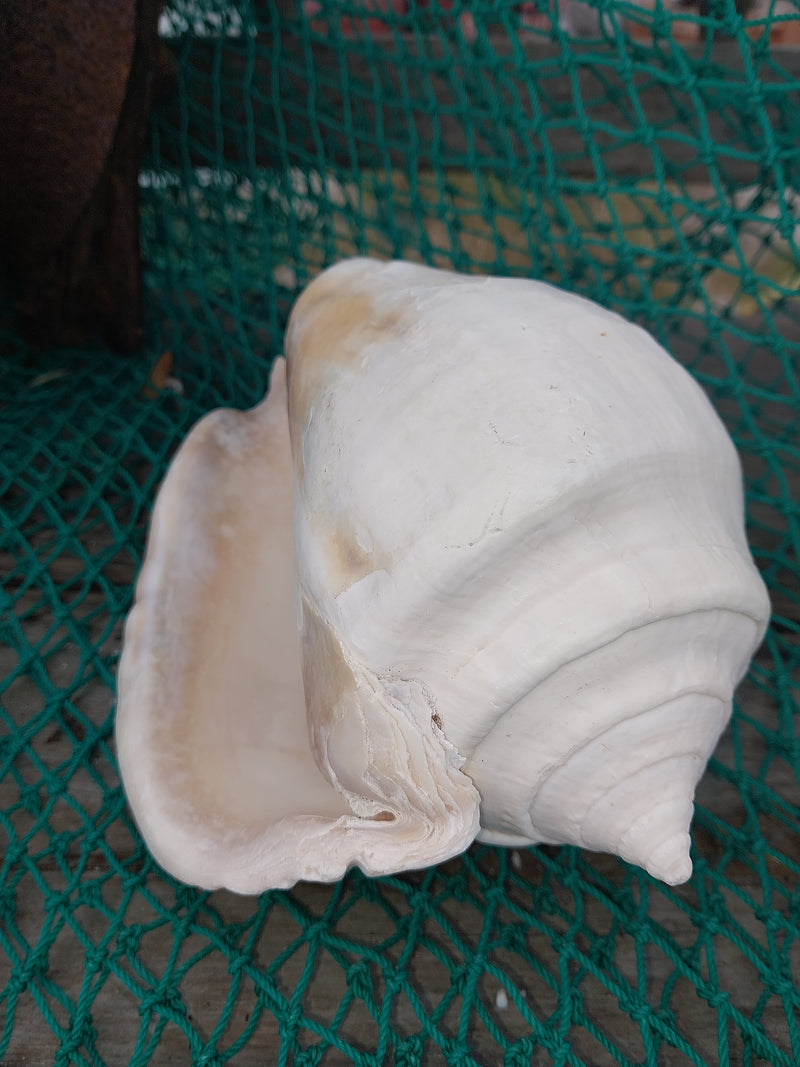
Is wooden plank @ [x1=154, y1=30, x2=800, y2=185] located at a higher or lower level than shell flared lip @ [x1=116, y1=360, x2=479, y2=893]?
higher

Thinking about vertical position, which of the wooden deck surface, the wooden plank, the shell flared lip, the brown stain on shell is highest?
the wooden plank

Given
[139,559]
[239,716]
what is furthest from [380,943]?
[139,559]

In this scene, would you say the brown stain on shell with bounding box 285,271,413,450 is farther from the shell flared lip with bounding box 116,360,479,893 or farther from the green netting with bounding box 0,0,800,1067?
the green netting with bounding box 0,0,800,1067

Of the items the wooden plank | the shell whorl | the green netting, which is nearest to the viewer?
the shell whorl

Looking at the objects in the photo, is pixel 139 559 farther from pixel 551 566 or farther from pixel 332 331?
pixel 551 566

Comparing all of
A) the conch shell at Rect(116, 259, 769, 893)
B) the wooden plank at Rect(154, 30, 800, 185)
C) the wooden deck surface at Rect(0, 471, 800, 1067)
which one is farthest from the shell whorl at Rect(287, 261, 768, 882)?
the wooden plank at Rect(154, 30, 800, 185)

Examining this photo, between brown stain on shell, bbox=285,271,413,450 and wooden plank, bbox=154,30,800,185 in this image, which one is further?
wooden plank, bbox=154,30,800,185

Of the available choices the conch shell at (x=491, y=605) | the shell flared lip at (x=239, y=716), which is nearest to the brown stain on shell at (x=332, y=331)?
the conch shell at (x=491, y=605)

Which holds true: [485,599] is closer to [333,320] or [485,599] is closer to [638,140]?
[333,320]

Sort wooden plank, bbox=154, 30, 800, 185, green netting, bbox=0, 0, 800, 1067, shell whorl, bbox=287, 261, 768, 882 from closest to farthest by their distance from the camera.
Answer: shell whorl, bbox=287, 261, 768, 882 < green netting, bbox=0, 0, 800, 1067 < wooden plank, bbox=154, 30, 800, 185
